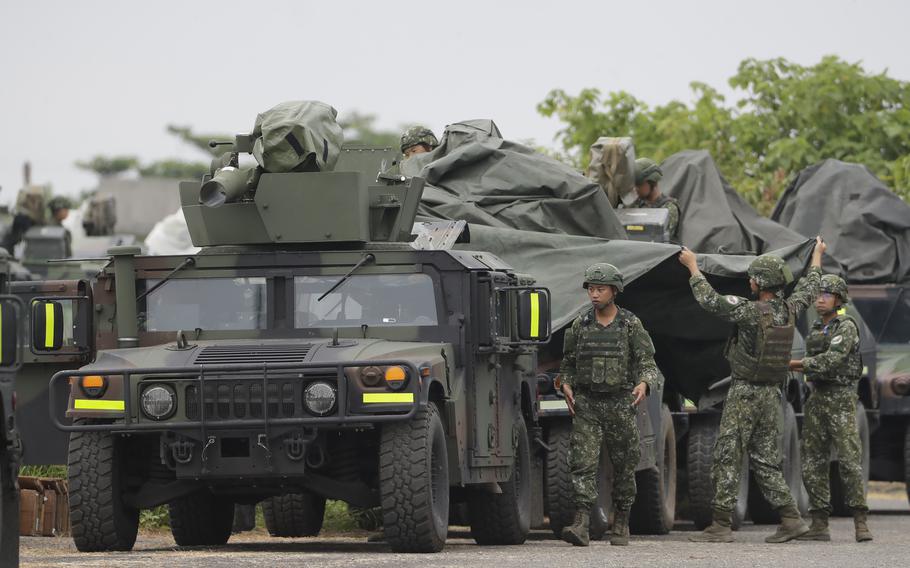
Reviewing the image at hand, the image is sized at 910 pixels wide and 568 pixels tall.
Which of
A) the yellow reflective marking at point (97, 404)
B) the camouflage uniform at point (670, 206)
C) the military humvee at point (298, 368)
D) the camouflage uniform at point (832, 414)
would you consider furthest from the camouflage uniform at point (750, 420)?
the yellow reflective marking at point (97, 404)

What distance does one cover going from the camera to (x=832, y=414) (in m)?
14.5

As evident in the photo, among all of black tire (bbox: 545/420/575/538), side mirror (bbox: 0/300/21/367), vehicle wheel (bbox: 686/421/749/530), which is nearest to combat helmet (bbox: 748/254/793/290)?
black tire (bbox: 545/420/575/538)

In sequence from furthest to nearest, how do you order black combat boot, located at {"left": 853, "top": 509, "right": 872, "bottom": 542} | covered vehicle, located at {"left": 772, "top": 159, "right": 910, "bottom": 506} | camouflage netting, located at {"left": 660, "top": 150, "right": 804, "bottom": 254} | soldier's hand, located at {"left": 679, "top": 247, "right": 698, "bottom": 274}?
covered vehicle, located at {"left": 772, "top": 159, "right": 910, "bottom": 506} < camouflage netting, located at {"left": 660, "top": 150, "right": 804, "bottom": 254} < black combat boot, located at {"left": 853, "top": 509, "right": 872, "bottom": 542} < soldier's hand, located at {"left": 679, "top": 247, "right": 698, "bottom": 274}

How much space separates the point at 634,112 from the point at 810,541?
1764 centimetres

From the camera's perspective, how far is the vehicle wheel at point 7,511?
860 centimetres

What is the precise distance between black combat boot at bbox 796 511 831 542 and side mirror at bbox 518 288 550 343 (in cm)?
296

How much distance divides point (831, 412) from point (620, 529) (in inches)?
79.6

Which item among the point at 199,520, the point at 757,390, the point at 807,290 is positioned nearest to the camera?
the point at 199,520

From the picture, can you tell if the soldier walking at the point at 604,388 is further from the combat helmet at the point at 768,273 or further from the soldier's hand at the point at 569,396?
the combat helmet at the point at 768,273

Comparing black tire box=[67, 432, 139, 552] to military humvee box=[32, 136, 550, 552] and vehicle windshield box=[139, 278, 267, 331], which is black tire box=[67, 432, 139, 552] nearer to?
military humvee box=[32, 136, 550, 552]

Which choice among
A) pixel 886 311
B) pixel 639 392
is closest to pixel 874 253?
pixel 886 311

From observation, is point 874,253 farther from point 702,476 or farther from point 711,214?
point 702,476

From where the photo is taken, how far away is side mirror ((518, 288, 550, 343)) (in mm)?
12453

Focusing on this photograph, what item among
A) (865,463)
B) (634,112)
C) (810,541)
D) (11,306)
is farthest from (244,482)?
(634,112)
